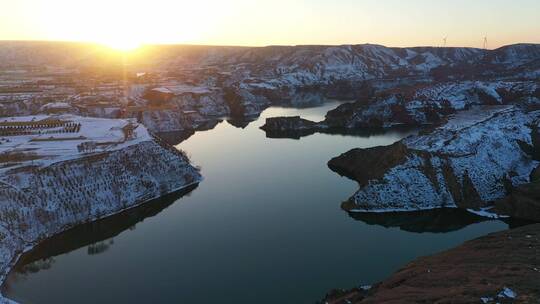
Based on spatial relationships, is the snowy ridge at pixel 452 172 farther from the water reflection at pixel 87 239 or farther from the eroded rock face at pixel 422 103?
the eroded rock face at pixel 422 103

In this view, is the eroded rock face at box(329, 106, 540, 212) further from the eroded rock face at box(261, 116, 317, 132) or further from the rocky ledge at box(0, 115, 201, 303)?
the eroded rock face at box(261, 116, 317, 132)

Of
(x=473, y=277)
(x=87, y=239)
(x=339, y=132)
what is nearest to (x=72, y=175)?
(x=87, y=239)

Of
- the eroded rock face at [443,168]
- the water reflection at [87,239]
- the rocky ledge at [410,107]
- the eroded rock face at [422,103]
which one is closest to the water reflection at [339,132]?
the rocky ledge at [410,107]

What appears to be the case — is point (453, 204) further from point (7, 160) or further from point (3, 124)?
point (3, 124)

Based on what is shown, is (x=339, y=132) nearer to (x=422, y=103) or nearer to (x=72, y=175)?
(x=422, y=103)

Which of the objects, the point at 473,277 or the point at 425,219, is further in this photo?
the point at 425,219

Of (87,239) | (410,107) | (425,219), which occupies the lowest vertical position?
(87,239)

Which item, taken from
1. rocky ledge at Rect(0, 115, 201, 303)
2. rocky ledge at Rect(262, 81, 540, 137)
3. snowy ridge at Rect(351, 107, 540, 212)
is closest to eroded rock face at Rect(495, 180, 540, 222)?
snowy ridge at Rect(351, 107, 540, 212)
